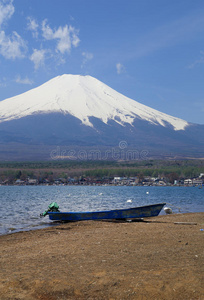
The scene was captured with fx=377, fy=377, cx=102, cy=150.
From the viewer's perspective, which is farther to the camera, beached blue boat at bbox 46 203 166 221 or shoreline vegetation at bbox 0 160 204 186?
shoreline vegetation at bbox 0 160 204 186

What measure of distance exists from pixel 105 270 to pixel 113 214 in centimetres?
1255

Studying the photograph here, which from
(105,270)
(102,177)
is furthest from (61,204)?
(102,177)

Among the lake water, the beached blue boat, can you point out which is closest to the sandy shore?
the lake water

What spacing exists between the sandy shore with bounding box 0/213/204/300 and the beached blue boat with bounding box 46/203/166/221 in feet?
27.1

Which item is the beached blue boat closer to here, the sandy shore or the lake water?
the lake water

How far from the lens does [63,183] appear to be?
123625 millimetres

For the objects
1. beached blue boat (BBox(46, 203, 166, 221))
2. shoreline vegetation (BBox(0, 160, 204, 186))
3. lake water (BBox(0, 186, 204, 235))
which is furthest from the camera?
shoreline vegetation (BBox(0, 160, 204, 186))

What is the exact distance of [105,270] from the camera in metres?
8.11

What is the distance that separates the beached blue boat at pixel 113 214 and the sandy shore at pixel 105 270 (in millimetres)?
8256

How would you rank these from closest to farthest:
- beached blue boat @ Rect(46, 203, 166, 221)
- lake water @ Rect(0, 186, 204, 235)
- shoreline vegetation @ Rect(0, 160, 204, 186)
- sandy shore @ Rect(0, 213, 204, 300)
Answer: sandy shore @ Rect(0, 213, 204, 300)
beached blue boat @ Rect(46, 203, 166, 221)
lake water @ Rect(0, 186, 204, 235)
shoreline vegetation @ Rect(0, 160, 204, 186)

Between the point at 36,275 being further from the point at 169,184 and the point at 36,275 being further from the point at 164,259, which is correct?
the point at 169,184

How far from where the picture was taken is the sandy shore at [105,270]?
6902 mm

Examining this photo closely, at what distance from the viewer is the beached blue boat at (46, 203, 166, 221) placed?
2048 centimetres

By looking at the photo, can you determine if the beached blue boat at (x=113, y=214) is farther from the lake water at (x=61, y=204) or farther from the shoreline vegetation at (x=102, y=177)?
the shoreline vegetation at (x=102, y=177)
